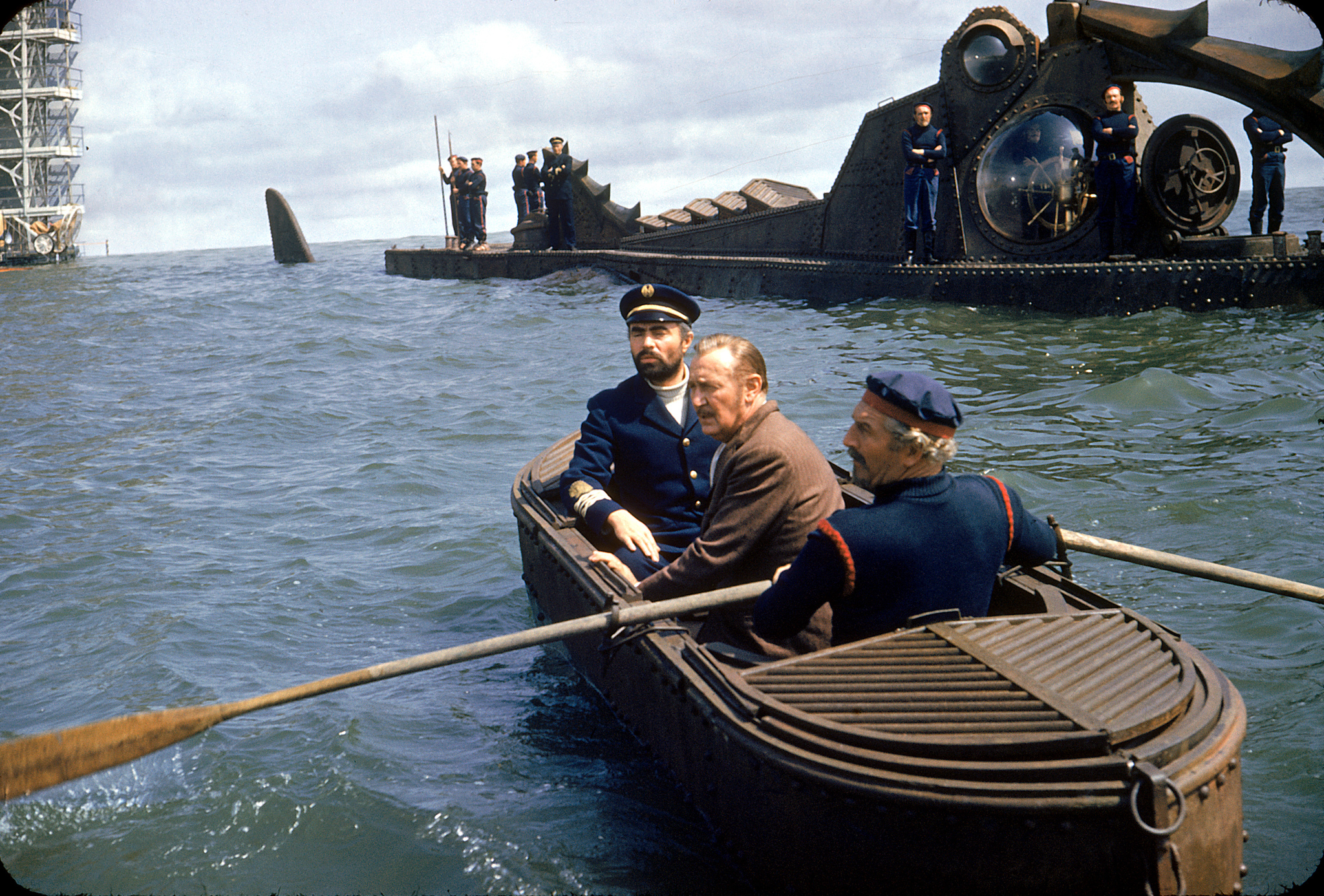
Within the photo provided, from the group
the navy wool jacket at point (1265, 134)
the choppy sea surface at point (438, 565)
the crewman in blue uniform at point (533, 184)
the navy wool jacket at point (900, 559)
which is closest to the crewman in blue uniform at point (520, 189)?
the crewman in blue uniform at point (533, 184)

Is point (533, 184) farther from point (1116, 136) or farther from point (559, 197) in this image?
point (1116, 136)

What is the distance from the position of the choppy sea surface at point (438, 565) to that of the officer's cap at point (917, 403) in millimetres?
1694

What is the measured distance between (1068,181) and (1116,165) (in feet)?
2.68

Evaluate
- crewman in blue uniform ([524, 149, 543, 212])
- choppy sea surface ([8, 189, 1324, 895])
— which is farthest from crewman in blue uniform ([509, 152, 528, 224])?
choppy sea surface ([8, 189, 1324, 895])

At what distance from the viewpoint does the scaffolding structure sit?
44406mm

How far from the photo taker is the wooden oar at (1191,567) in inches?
148

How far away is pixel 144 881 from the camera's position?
12.8 feet

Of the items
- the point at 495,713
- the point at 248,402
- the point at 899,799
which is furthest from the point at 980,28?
the point at 899,799

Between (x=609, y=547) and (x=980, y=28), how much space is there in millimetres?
11641

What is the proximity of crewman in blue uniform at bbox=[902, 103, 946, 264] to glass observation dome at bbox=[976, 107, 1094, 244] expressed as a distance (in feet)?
2.19

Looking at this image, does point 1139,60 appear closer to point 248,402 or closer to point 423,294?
point 248,402

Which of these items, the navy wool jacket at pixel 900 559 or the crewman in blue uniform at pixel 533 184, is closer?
the navy wool jacket at pixel 900 559

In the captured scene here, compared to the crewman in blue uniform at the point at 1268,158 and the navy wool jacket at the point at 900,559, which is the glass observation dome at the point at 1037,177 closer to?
the crewman in blue uniform at the point at 1268,158

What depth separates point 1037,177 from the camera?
1335cm
